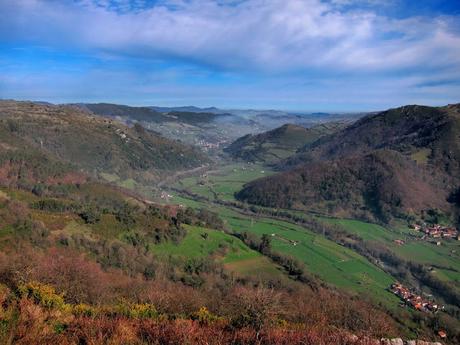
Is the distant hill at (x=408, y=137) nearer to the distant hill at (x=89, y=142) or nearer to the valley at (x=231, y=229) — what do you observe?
the valley at (x=231, y=229)

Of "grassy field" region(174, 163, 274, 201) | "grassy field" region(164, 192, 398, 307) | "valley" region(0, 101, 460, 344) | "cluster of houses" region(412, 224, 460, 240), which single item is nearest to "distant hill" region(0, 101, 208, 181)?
"valley" region(0, 101, 460, 344)

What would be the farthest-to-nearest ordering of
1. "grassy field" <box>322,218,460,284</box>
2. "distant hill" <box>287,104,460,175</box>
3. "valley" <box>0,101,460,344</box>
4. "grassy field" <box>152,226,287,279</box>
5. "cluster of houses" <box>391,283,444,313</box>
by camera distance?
1. "distant hill" <box>287,104,460,175</box>
2. "grassy field" <box>322,218,460,284</box>
3. "grassy field" <box>152,226,287,279</box>
4. "cluster of houses" <box>391,283,444,313</box>
5. "valley" <box>0,101,460,344</box>

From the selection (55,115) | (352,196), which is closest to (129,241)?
(352,196)

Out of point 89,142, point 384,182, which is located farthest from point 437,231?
point 89,142

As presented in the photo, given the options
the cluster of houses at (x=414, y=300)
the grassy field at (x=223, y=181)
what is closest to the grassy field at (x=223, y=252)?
the cluster of houses at (x=414, y=300)

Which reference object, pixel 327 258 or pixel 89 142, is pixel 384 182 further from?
pixel 89 142

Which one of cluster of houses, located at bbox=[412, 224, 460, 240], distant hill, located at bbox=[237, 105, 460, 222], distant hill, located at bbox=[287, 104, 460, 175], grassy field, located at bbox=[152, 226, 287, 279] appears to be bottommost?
cluster of houses, located at bbox=[412, 224, 460, 240]

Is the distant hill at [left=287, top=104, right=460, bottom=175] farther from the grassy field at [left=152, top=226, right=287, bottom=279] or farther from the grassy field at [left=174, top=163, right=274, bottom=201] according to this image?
the grassy field at [left=152, top=226, right=287, bottom=279]
